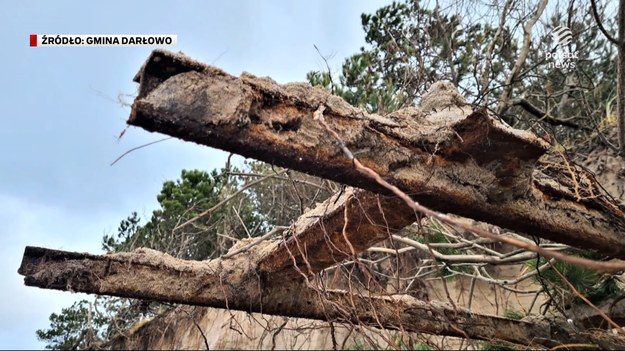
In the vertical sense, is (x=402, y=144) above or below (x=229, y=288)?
above

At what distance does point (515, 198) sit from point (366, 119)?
2.61 feet

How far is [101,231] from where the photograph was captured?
25.1ft

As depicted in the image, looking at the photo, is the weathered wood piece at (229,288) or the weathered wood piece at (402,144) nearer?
the weathered wood piece at (402,144)

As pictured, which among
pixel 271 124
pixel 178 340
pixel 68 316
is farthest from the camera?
pixel 68 316

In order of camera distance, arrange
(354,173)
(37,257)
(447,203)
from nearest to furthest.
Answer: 1. (354,173)
2. (447,203)
3. (37,257)

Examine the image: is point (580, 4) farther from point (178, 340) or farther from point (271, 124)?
point (178, 340)

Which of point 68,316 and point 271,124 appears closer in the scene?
point 271,124

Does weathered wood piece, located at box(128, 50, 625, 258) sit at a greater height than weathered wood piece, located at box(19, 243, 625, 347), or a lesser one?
greater

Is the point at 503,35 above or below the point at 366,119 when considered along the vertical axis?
above

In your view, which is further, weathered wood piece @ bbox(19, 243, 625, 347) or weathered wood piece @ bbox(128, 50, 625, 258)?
weathered wood piece @ bbox(19, 243, 625, 347)

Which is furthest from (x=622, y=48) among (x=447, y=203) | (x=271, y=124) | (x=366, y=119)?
(x=271, y=124)

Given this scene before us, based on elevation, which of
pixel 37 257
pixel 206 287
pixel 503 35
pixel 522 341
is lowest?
pixel 522 341

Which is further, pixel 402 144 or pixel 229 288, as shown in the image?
pixel 229 288

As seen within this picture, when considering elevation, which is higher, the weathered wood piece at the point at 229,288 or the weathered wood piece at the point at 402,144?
the weathered wood piece at the point at 402,144
